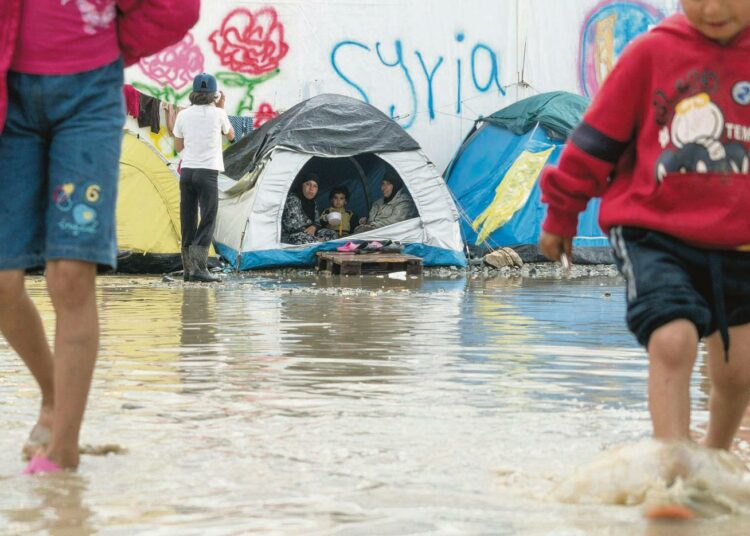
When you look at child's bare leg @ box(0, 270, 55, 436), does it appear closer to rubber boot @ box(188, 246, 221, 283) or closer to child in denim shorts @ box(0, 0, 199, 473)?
child in denim shorts @ box(0, 0, 199, 473)

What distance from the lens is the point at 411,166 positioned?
48.1 ft

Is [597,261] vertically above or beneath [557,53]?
beneath

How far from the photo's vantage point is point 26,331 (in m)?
3.28

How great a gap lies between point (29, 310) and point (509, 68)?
14.6m

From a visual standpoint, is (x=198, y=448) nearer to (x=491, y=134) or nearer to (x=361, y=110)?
(x=361, y=110)

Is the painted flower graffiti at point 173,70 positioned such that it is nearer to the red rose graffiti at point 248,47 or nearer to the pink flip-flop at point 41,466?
the red rose graffiti at point 248,47

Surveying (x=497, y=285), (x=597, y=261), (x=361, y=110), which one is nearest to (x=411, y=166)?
(x=361, y=110)

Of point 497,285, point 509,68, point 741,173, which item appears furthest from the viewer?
point 509,68

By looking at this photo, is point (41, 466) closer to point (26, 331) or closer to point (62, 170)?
point (26, 331)

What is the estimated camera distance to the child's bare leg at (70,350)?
3.02 m

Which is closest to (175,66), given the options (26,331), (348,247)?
(348,247)

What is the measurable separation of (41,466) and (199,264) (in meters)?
8.67

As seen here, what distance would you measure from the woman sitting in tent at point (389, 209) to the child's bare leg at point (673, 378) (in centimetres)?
1180

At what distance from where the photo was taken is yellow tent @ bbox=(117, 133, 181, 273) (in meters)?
13.5
